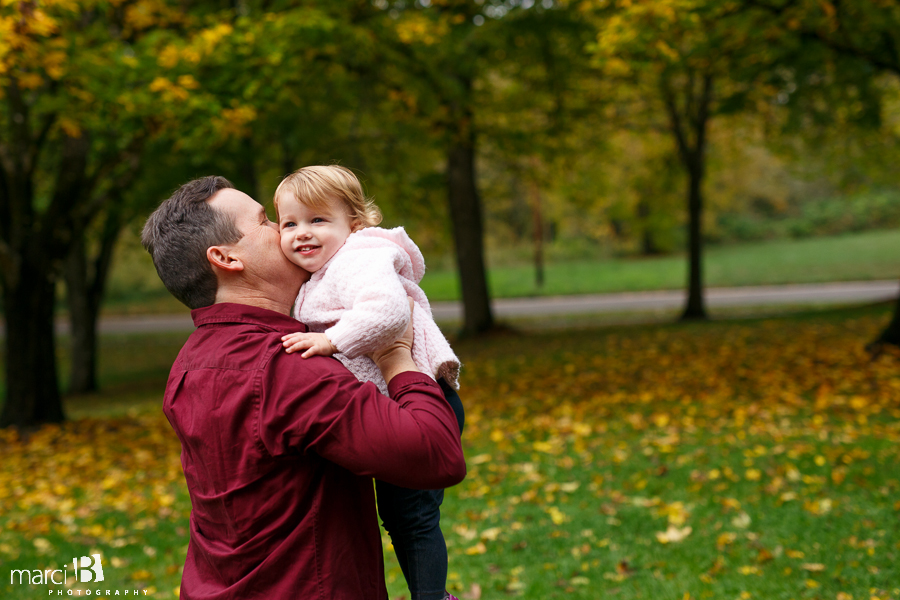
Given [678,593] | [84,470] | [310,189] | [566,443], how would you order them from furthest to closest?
[84,470], [566,443], [678,593], [310,189]

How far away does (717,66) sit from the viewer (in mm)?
10367

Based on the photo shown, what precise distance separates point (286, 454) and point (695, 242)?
16114mm

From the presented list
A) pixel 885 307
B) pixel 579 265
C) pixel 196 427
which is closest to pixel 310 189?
pixel 196 427

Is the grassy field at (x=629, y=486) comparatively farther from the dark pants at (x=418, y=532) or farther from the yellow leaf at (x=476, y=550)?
the dark pants at (x=418, y=532)

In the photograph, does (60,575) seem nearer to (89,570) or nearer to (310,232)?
(89,570)

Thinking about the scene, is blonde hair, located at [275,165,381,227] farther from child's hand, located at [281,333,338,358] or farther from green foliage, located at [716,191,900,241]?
green foliage, located at [716,191,900,241]

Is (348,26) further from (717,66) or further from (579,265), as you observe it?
(579,265)

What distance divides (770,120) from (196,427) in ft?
54.6

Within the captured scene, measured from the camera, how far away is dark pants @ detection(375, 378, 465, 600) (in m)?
2.05

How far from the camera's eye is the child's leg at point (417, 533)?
205 centimetres

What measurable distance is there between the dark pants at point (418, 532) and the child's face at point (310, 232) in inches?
21.8

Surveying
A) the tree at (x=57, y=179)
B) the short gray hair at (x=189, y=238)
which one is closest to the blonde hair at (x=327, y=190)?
the short gray hair at (x=189, y=238)

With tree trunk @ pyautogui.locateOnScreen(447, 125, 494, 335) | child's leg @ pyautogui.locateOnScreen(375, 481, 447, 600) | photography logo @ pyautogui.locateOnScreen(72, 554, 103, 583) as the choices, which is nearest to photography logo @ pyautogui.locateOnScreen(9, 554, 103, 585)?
photography logo @ pyautogui.locateOnScreen(72, 554, 103, 583)

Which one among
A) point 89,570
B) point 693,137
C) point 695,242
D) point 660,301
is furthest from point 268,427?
point 660,301
